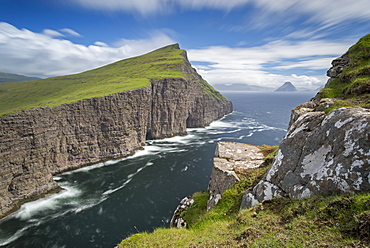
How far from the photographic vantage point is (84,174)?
5134 cm

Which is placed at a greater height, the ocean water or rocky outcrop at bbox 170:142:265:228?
rocky outcrop at bbox 170:142:265:228

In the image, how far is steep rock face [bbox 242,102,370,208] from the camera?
6441mm

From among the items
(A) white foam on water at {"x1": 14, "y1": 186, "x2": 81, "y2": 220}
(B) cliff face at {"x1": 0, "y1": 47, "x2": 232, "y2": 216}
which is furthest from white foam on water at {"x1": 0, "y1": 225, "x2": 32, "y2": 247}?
(B) cliff face at {"x1": 0, "y1": 47, "x2": 232, "y2": 216}

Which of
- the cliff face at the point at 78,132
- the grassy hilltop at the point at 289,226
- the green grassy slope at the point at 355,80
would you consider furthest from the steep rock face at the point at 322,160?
the cliff face at the point at 78,132

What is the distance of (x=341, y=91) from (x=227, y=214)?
12668 millimetres

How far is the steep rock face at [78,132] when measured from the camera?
38.8m

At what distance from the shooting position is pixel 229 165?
14188 mm

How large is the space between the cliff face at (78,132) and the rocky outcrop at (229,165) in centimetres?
4486

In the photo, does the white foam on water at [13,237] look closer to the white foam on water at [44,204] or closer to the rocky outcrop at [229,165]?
the white foam on water at [44,204]

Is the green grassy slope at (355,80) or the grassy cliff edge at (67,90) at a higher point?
the grassy cliff edge at (67,90)

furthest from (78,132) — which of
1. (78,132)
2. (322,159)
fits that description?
(322,159)

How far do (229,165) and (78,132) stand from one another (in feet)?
192

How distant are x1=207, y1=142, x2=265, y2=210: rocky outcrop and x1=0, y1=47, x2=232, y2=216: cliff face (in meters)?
44.9

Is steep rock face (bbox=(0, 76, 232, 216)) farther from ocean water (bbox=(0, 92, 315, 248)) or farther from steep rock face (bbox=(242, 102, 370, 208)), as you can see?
steep rock face (bbox=(242, 102, 370, 208))
